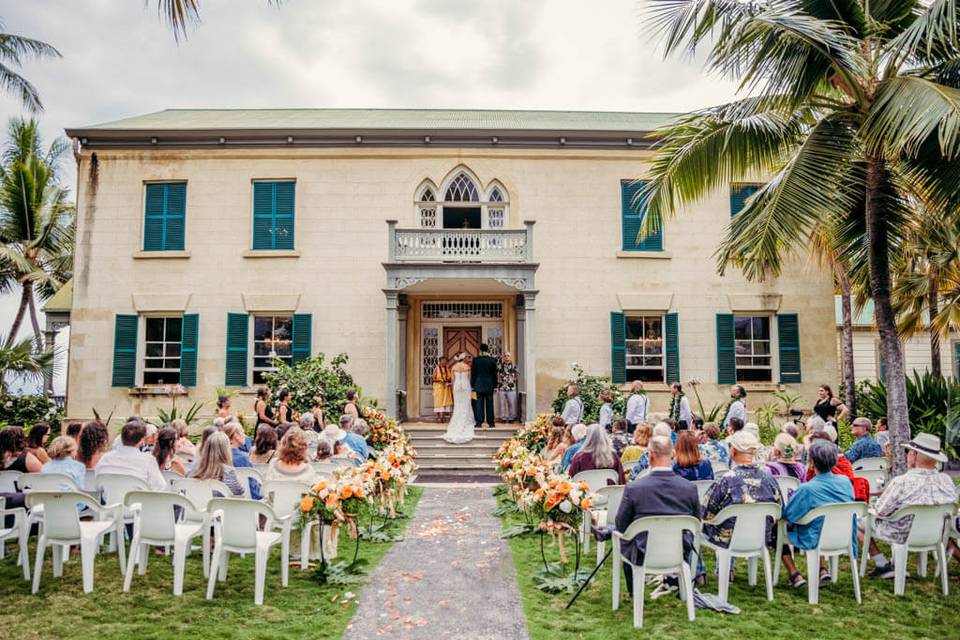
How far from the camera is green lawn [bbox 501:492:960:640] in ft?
16.6

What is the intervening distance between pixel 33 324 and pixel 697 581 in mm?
31517

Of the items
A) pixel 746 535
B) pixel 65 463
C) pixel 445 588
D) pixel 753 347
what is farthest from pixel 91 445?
pixel 753 347

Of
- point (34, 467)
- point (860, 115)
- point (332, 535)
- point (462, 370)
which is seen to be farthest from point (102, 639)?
point (462, 370)

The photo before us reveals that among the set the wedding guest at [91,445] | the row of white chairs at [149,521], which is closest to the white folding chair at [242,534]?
the row of white chairs at [149,521]

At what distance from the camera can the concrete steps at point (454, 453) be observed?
1326 centimetres

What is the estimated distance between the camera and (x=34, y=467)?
7.05m

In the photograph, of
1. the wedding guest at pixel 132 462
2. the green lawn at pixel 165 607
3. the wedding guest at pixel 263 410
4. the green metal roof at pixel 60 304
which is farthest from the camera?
the green metal roof at pixel 60 304

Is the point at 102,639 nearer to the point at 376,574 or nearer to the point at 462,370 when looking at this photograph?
the point at 376,574

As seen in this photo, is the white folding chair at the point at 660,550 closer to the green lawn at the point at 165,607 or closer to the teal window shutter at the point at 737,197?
the green lawn at the point at 165,607

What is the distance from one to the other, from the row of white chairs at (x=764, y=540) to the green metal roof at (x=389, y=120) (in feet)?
41.6

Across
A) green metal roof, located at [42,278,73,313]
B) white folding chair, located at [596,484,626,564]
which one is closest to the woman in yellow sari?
white folding chair, located at [596,484,626,564]

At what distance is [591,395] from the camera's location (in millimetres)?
14938

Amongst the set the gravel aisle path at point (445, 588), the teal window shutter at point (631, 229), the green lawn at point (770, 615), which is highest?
the teal window shutter at point (631, 229)

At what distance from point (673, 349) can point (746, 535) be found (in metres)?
11.2
